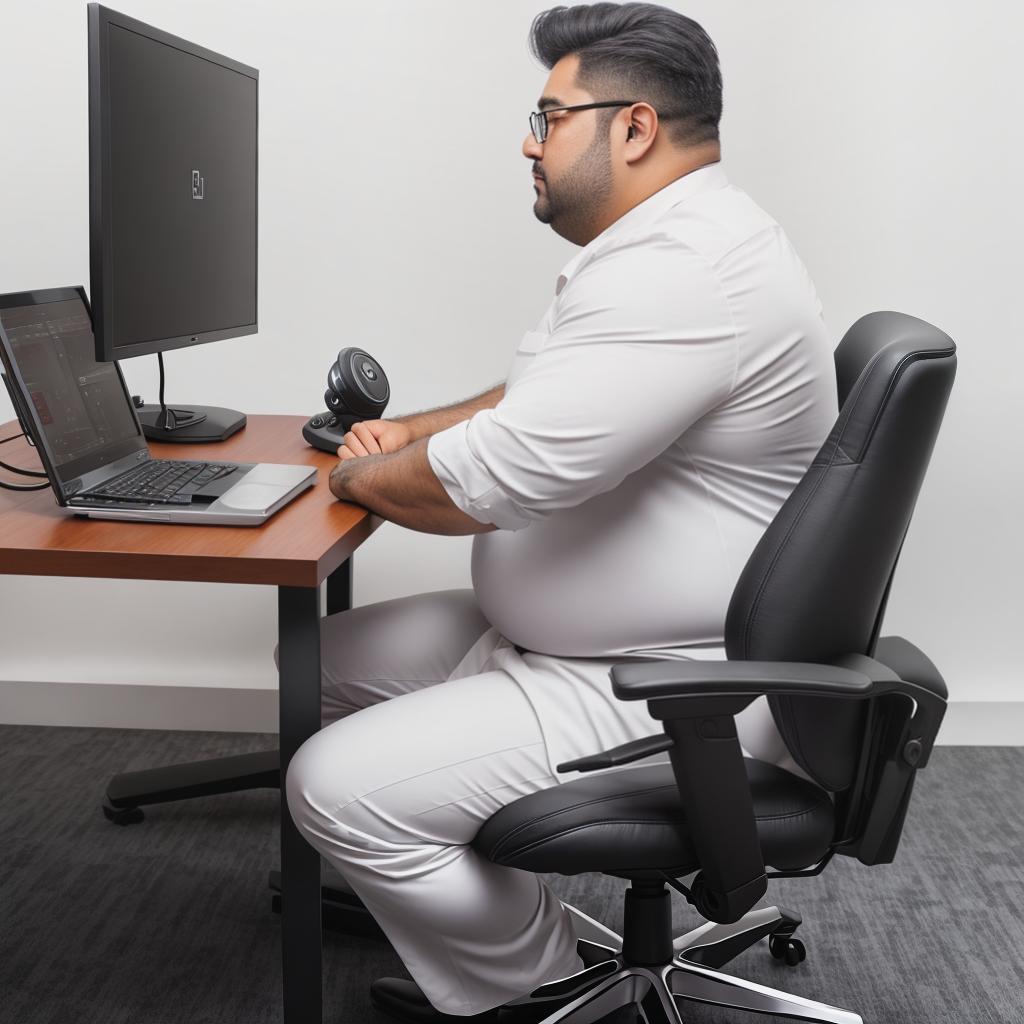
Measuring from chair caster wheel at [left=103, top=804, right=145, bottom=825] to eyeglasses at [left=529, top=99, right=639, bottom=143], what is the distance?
1.58 m

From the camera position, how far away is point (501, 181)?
2.74 m

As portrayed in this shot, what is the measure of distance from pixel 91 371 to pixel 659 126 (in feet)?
2.88

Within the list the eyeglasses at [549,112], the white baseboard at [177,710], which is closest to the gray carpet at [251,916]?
the white baseboard at [177,710]

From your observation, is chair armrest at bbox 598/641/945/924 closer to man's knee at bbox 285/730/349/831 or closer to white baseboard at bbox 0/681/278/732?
man's knee at bbox 285/730/349/831

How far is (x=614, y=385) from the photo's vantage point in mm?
1371

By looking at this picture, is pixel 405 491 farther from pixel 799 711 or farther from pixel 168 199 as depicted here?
pixel 168 199

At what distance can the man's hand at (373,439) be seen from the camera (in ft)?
5.89

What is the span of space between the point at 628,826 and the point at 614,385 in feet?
1.59

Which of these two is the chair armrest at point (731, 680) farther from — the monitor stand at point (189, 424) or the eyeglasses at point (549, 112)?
the monitor stand at point (189, 424)

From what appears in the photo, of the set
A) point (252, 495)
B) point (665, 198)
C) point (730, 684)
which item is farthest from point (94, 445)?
point (730, 684)

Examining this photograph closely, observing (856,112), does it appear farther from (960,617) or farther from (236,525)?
(236,525)

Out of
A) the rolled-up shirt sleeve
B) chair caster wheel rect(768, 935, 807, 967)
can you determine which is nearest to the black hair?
the rolled-up shirt sleeve

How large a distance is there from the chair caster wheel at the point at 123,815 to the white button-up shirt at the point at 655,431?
126 cm

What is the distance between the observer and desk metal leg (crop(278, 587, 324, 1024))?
1.45m
